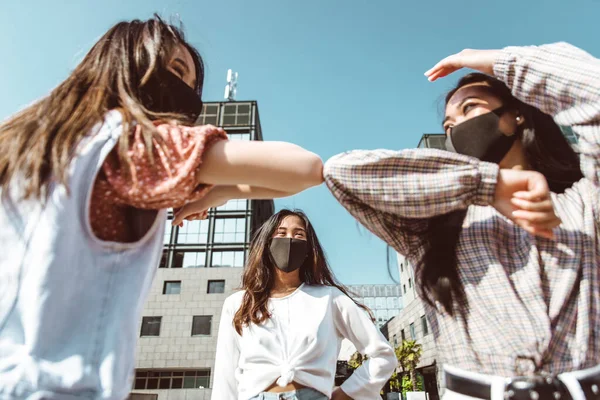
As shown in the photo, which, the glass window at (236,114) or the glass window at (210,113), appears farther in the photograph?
the glass window at (236,114)

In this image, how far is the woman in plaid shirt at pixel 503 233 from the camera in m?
1.25

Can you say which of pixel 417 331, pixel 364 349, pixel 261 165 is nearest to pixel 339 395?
pixel 364 349

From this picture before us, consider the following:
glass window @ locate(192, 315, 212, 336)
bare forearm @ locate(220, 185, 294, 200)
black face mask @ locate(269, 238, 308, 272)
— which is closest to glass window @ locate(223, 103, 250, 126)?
glass window @ locate(192, 315, 212, 336)

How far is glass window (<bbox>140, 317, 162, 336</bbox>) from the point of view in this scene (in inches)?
1208

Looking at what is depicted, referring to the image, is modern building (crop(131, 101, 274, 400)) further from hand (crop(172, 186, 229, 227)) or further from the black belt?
the black belt

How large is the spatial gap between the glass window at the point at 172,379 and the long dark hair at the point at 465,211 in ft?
105

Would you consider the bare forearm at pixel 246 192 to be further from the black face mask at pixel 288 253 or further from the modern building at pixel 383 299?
the modern building at pixel 383 299

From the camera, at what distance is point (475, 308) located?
4.58ft

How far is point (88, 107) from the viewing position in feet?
3.63

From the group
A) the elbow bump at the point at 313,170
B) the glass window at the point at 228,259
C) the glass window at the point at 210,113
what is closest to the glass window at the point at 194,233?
the glass window at the point at 228,259

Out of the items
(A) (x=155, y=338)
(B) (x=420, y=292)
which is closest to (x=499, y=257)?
(B) (x=420, y=292)

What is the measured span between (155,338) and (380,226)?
107ft

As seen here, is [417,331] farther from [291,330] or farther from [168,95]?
[168,95]

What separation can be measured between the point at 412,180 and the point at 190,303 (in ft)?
106
